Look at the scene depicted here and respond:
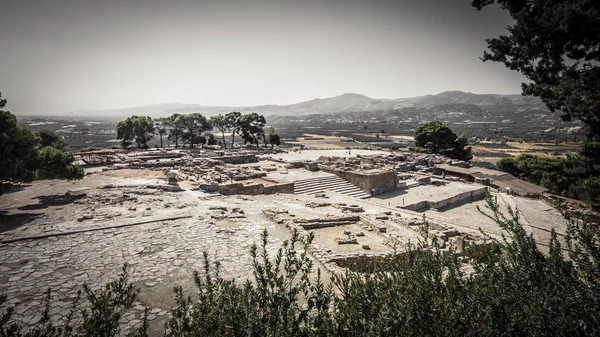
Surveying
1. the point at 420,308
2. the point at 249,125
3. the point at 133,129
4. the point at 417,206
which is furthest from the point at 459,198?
the point at 133,129

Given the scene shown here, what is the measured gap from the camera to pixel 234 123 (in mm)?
45562

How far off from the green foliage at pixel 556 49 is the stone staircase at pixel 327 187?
11.8 meters

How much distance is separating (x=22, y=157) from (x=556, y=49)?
2018cm

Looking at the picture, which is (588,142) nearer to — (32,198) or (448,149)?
(448,149)

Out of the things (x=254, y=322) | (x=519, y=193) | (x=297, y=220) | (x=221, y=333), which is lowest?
(x=519, y=193)

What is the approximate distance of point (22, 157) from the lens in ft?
38.7

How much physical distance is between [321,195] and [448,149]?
30000mm

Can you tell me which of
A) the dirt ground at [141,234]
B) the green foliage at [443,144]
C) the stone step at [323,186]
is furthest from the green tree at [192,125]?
the green foliage at [443,144]

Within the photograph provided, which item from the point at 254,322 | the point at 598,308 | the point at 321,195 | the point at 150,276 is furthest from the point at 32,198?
the point at 598,308

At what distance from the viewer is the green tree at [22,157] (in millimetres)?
10922

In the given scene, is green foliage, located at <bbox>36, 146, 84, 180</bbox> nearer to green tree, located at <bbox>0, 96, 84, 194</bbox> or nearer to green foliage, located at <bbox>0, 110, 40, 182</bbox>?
green tree, located at <bbox>0, 96, 84, 194</bbox>

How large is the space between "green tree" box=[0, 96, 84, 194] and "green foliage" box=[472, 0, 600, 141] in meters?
18.3

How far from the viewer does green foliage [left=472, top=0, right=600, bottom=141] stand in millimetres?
7371

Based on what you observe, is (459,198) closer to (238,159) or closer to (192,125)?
(238,159)
